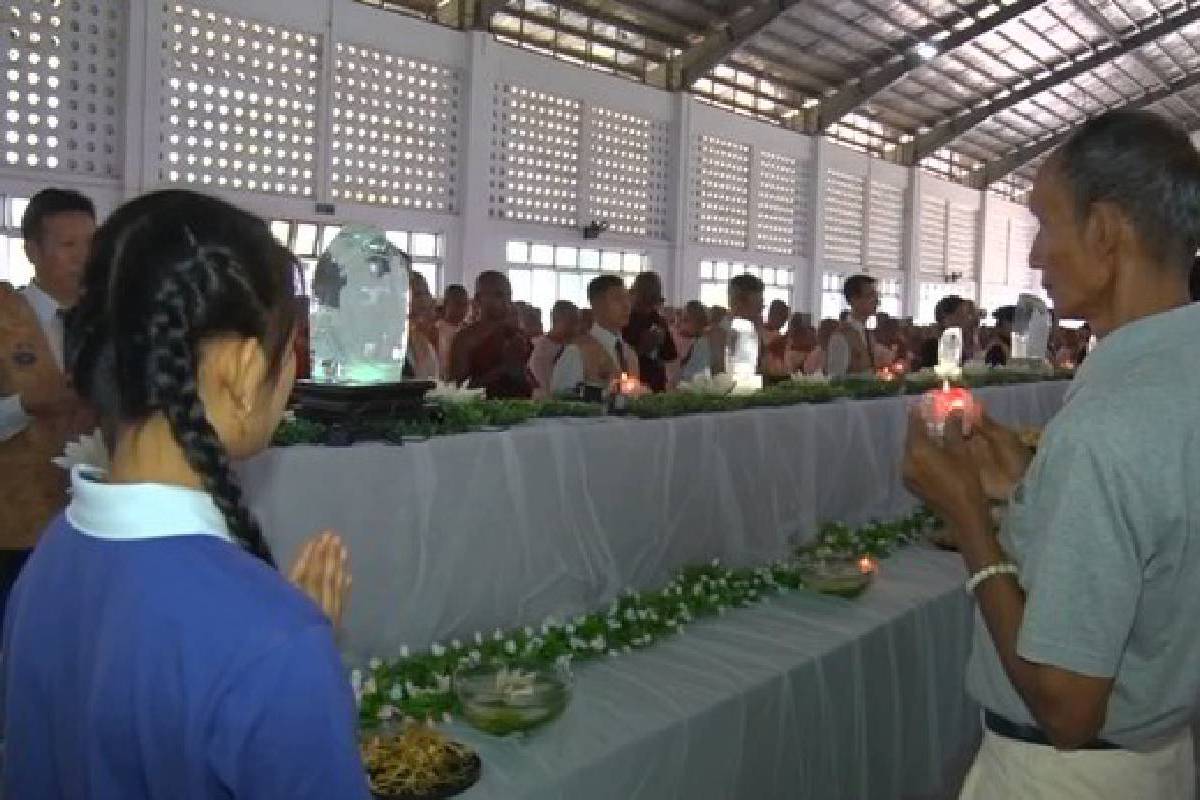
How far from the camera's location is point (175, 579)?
2.37 ft

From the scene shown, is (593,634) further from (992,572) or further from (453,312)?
(453,312)

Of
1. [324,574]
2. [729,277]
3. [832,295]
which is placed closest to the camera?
[324,574]

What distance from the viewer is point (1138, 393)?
1055mm

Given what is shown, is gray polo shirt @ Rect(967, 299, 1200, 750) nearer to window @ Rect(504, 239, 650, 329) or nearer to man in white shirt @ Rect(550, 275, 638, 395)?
man in white shirt @ Rect(550, 275, 638, 395)

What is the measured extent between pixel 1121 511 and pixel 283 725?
76 cm

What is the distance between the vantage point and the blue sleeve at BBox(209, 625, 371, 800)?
0.70 metres

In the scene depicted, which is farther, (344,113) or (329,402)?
(344,113)

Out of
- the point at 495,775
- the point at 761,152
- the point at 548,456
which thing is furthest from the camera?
the point at 761,152

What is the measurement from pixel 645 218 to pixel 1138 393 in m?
11.5

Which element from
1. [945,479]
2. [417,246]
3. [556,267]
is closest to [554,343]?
[945,479]

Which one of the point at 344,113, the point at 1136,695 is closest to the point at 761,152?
the point at 344,113

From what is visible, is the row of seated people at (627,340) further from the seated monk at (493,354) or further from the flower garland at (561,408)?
the flower garland at (561,408)

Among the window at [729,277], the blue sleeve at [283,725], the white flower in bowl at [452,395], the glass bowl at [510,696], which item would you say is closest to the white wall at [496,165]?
the window at [729,277]

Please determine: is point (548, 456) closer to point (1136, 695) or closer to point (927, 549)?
point (1136, 695)
